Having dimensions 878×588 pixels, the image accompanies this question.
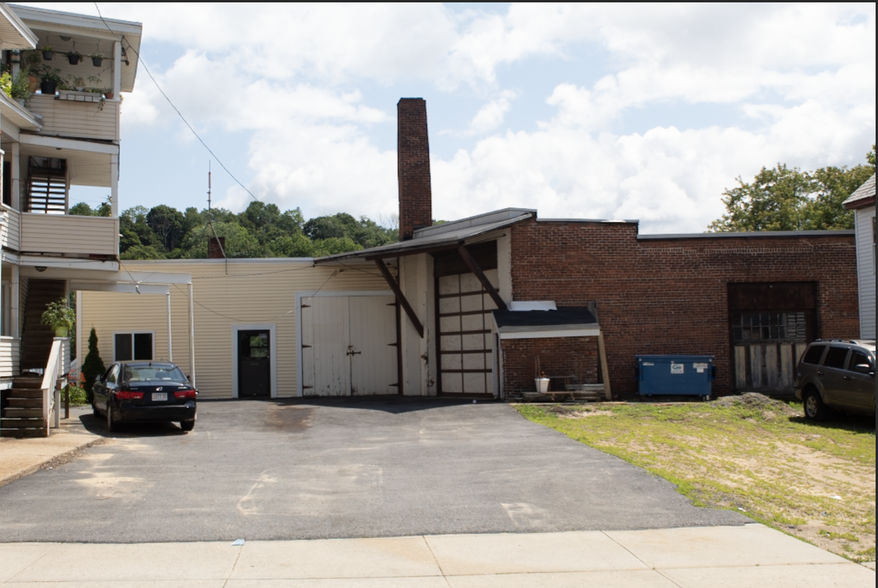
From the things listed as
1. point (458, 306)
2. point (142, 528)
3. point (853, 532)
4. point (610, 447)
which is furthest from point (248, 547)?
point (458, 306)

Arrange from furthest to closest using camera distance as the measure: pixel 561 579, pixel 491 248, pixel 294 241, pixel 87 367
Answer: pixel 294 241, pixel 87 367, pixel 491 248, pixel 561 579

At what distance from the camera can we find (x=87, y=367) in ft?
74.0

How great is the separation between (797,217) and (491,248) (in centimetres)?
3700

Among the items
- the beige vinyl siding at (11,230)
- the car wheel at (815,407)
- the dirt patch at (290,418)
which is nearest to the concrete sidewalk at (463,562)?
the dirt patch at (290,418)

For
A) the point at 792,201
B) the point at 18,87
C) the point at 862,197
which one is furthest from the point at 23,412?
the point at 792,201

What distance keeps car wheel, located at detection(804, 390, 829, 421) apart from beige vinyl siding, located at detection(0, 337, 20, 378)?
666 inches

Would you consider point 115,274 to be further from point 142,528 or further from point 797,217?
point 797,217

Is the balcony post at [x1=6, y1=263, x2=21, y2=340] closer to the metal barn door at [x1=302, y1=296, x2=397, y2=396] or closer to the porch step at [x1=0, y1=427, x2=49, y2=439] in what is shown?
the porch step at [x1=0, y1=427, x2=49, y2=439]

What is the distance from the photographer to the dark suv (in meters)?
15.2

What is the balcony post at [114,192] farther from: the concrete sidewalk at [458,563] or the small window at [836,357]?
the small window at [836,357]

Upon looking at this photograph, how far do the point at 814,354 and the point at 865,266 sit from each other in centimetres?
553

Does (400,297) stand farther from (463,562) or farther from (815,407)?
(463,562)

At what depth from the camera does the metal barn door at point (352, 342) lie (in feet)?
80.2

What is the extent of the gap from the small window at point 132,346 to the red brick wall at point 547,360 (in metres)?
11.2
